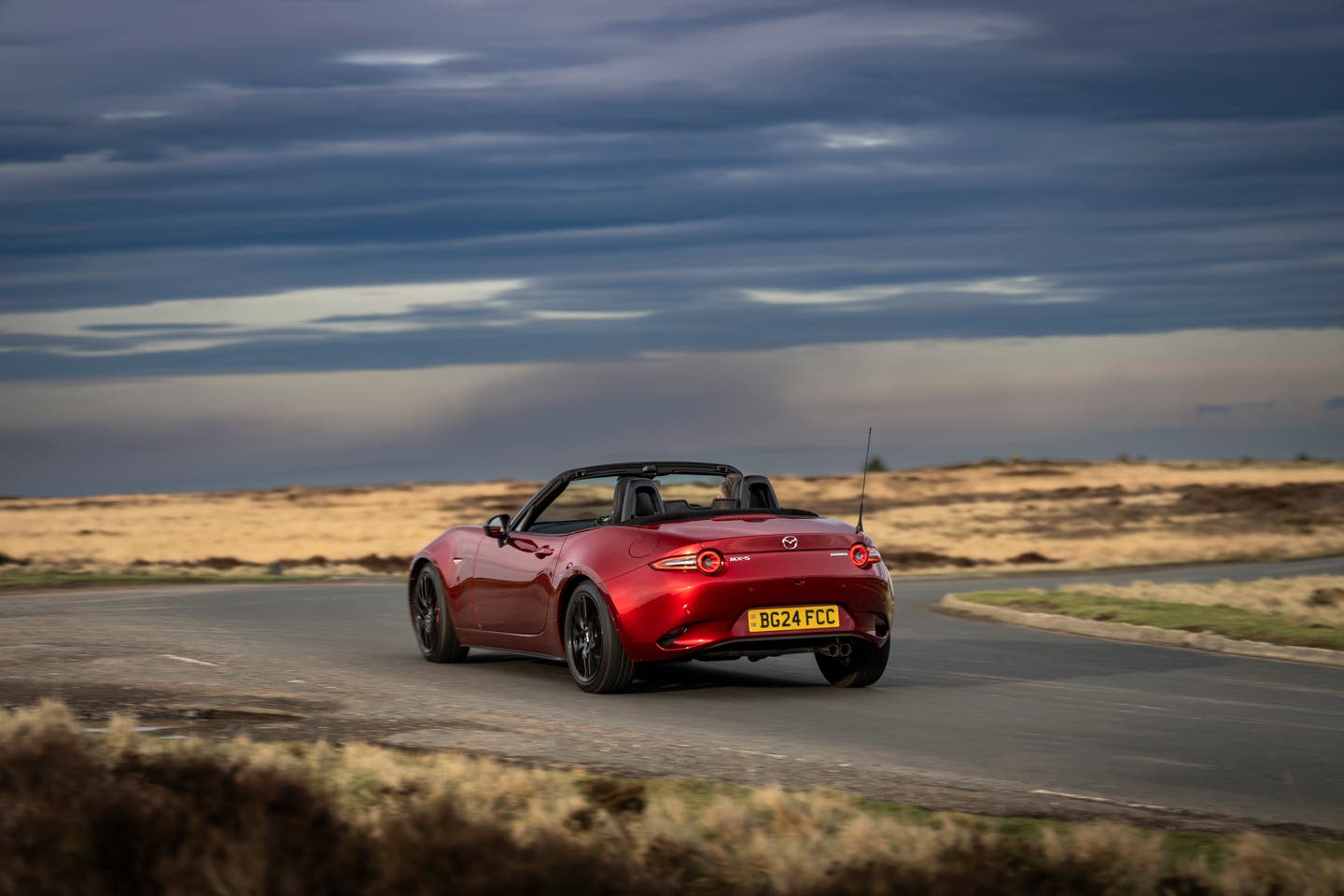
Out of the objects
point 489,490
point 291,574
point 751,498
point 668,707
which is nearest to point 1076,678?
point 751,498

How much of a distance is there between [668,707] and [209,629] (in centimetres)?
742

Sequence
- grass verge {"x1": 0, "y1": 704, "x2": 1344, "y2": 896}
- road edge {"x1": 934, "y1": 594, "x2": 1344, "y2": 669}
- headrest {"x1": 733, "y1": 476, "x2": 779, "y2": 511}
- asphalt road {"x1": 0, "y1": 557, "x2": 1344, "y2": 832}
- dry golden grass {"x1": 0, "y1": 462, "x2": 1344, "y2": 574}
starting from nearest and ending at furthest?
1. grass verge {"x1": 0, "y1": 704, "x2": 1344, "y2": 896}
2. asphalt road {"x1": 0, "y1": 557, "x2": 1344, "y2": 832}
3. headrest {"x1": 733, "y1": 476, "x2": 779, "y2": 511}
4. road edge {"x1": 934, "y1": 594, "x2": 1344, "y2": 669}
5. dry golden grass {"x1": 0, "y1": 462, "x2": 1344, "y2": 574}

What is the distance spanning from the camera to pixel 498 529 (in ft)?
43.2

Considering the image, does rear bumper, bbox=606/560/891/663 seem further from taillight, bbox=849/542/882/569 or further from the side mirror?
the side mirror

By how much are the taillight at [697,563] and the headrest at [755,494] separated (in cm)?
138

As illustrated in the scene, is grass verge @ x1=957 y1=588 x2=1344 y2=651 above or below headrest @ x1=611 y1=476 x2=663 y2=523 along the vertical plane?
below

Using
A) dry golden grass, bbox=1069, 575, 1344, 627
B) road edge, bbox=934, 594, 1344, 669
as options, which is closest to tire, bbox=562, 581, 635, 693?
road edge, bbox=934, 594, 1344, 669

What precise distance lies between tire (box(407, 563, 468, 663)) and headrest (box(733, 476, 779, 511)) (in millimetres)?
2698

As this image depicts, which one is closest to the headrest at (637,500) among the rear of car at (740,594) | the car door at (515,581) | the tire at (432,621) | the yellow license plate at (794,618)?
the rear of car at (740,594)

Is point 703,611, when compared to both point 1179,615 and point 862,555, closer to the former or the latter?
point 862,555

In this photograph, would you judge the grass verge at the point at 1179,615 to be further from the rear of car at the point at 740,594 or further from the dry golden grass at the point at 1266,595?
the rear of car at the point at 740,594

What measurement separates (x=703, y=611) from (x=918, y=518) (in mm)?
56504

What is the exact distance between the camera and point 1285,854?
6363 millimetres

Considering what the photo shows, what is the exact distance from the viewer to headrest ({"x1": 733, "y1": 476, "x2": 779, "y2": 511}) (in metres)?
12.6
